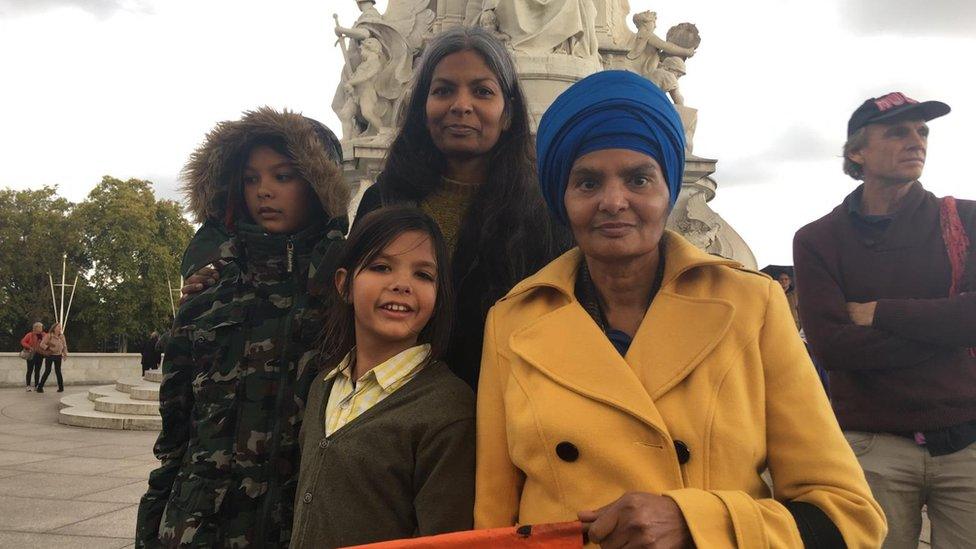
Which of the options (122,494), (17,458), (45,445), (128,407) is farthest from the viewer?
(128,407)

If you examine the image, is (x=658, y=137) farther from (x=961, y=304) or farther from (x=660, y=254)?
(x=961, y=304)

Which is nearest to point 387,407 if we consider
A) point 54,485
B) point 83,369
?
point 54,485

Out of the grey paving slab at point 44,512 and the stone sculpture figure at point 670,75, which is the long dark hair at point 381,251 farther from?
the stone sculpture figure at point 670,75

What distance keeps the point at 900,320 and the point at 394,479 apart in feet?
6.92

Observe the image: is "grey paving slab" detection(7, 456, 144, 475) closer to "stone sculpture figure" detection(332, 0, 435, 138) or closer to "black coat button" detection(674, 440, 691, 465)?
"stone sculpture figure" detection(332, 0, 435, 138)

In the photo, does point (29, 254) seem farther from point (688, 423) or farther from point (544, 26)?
point (688, 423)

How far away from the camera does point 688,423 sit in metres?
1.65

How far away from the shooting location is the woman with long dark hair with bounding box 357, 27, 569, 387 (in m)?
2.52

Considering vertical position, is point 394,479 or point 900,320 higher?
point 900,320

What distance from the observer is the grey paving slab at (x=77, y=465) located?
6910 mm

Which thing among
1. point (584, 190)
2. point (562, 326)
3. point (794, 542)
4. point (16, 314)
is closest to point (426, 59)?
point (584, 190)

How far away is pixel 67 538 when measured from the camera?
14.9 ft

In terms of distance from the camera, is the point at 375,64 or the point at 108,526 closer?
the point at 108,526

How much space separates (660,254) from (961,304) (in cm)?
154
